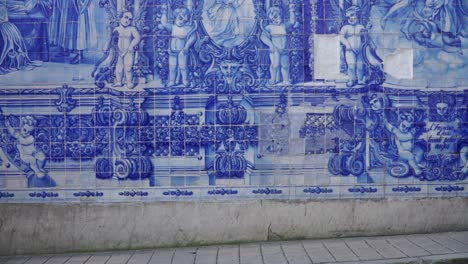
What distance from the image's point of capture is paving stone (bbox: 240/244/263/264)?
267 inches

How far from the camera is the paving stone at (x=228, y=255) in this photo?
6.81 metres

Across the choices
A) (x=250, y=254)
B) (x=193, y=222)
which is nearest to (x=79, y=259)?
(x=193, y=222)

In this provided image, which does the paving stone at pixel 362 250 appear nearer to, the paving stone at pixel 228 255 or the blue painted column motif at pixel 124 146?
the paving stone at pixel 228 255

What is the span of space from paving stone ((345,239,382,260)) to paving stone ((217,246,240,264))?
1416 millimetres

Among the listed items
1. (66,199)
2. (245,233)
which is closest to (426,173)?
(245,233)

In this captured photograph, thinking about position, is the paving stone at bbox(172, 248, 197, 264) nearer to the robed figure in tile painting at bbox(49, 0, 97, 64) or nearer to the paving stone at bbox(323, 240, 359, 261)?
the paving stone at bbox(323, 240, 359, 261)

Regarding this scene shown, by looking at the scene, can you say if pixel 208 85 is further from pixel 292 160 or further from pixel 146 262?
pixel 146 262

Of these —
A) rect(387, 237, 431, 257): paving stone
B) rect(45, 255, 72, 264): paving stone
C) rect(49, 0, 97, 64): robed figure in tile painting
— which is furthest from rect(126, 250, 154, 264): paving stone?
rect(387, 237, 431, 257): paving stone

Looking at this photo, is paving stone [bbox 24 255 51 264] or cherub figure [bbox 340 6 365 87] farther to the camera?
cherub figure [bbox 340 6 365 87]

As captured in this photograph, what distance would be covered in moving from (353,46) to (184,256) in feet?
11.4

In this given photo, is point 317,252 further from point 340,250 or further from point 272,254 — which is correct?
point 272,254

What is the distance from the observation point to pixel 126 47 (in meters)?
7.46

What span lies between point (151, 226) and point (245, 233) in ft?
4.00

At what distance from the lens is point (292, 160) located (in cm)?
752
